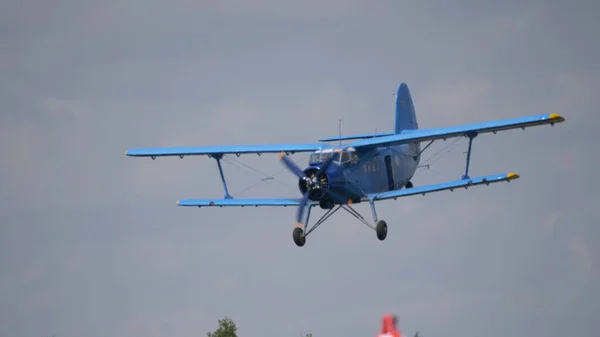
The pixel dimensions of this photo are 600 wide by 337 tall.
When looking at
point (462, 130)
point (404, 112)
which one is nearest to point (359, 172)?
point (462, 130)

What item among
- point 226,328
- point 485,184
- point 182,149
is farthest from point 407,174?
point 226,328

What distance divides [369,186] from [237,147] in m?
6.96

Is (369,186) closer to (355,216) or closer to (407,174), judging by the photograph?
(355,216)

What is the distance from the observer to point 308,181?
35.0 metres

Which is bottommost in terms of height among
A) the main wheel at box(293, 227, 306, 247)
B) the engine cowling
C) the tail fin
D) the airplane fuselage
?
the main wheel at box(293, 227, 306, 247)

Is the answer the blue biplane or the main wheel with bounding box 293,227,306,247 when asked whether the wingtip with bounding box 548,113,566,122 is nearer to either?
the blue biplane

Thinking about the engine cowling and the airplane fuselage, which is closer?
the engine cowling

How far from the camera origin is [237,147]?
42281 mm

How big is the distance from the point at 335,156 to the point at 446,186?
4.38 meters

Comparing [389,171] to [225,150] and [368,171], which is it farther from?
[225,150]

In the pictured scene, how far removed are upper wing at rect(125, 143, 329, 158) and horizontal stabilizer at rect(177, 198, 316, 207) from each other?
2251mm

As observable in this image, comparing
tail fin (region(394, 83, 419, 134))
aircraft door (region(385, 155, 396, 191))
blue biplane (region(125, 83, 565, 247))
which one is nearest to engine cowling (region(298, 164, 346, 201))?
blue biplane (region(125, 83, 565, 247))

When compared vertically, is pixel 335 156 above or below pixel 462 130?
below

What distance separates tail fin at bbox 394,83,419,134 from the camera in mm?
46188
